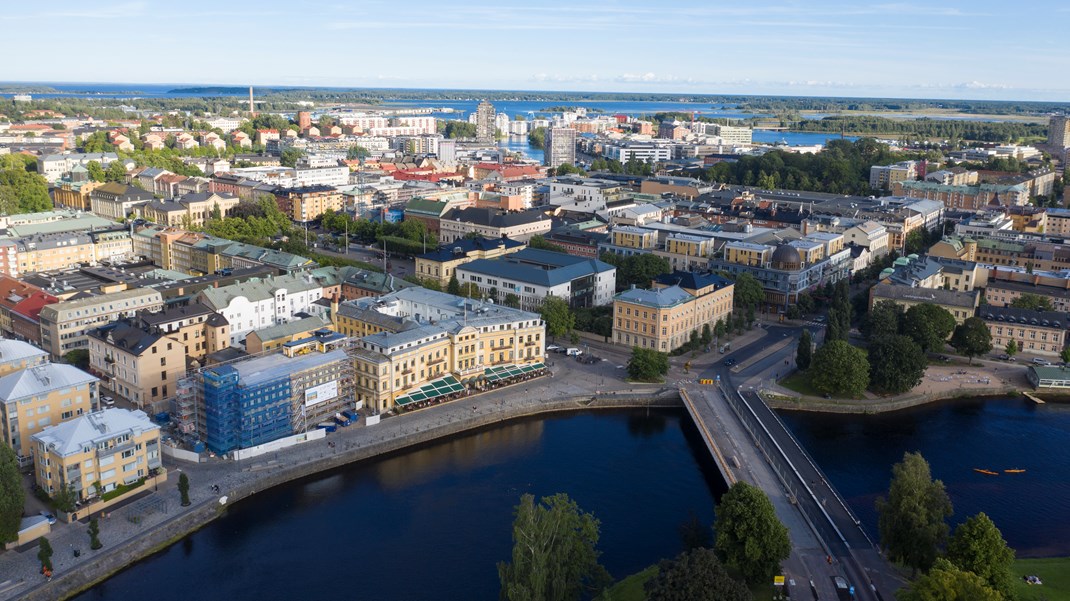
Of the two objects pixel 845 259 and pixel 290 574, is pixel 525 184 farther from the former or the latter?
pixel 290 574

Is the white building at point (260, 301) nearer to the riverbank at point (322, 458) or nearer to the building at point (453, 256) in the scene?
the building at point (453, 256)

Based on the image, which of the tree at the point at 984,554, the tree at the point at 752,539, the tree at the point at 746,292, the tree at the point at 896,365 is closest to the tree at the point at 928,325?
the tree at the point at 896,365

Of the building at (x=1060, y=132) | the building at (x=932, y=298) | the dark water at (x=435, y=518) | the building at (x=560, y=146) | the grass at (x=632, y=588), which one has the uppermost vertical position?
the building at (x=1060, y=132)

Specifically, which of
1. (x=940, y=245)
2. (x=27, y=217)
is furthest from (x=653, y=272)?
(x=27, y=217)

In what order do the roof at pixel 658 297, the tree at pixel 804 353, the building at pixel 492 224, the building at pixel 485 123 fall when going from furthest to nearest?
the building at pixel 485 123 → the building at pixel 492 224 → the roof at pixel 658 297 → the tree at pixel 804 353

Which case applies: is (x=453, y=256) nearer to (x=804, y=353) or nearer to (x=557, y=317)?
(x=557, y=317)

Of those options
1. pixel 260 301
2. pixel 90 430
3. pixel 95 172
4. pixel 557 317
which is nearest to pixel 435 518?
pixel 90 430
